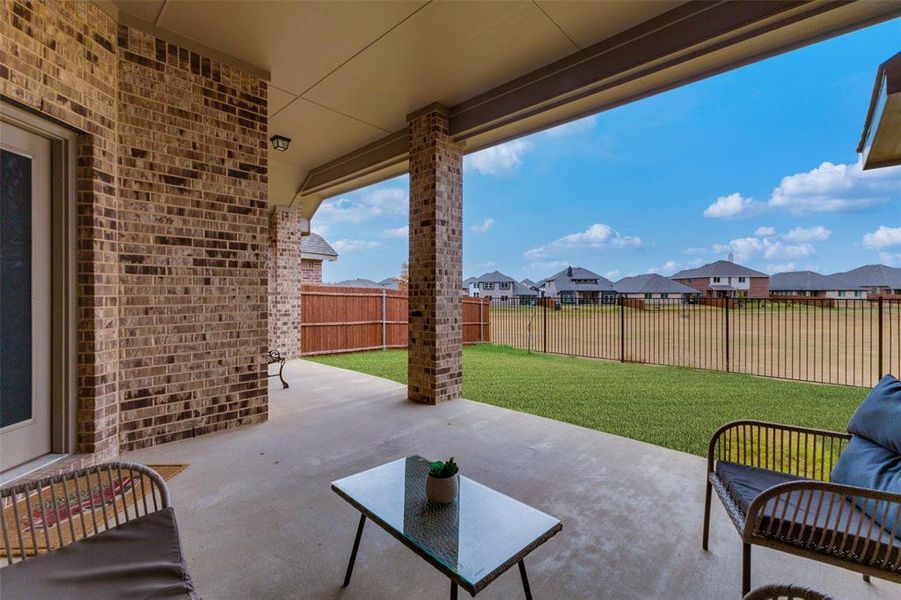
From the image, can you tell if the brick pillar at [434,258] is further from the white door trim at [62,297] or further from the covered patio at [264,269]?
the white door trim at [62,297]

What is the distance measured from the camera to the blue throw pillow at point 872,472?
5.07 ft

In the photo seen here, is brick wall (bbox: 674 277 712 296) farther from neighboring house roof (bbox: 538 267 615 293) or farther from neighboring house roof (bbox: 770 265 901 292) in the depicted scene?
neighboring house roof (bbox: 538 267 615 293)

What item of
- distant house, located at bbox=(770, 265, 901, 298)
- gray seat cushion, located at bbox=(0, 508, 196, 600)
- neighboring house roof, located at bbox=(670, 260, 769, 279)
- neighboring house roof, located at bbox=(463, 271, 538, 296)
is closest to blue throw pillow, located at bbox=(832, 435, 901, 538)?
gray seat cushion, located at bbox=(0, 508, 196, 600)

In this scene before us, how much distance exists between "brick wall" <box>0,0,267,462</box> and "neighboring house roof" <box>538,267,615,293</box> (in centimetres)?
2442

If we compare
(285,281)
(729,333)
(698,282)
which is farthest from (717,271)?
(285,281)

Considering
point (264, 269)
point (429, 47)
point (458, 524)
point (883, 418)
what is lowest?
point (458, 524)

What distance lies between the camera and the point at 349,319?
9.76 meters

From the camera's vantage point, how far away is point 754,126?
26.9m

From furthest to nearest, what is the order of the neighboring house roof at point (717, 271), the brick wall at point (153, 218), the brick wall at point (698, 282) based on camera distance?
1. the brick wall at point (698, 282)
2. the neighboring house roof at point (717, 271)
3. the brick wall at point (153, 218)

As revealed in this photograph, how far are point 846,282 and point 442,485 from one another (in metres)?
17.5

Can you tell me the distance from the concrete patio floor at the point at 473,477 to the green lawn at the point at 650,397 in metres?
0.55

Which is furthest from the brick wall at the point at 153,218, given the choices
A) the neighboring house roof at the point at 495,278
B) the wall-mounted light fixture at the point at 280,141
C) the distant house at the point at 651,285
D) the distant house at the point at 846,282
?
the neighboring house roof at the point at 495,278

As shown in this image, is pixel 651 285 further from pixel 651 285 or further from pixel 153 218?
pixel 153 218

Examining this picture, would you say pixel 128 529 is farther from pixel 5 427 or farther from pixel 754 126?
pixel 754 126
